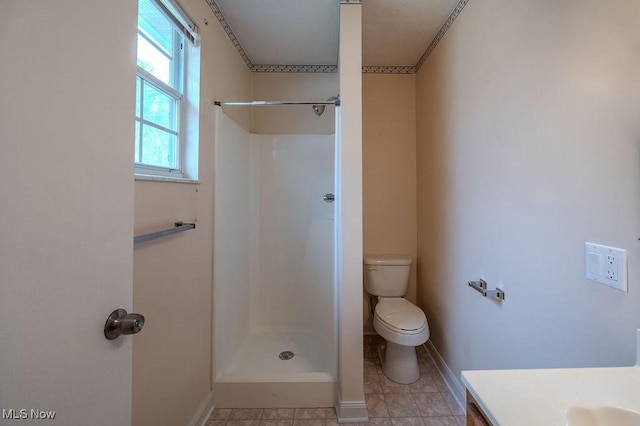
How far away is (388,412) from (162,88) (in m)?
2.14

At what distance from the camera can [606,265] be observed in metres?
0.73

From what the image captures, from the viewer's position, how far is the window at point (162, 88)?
3.44 feet

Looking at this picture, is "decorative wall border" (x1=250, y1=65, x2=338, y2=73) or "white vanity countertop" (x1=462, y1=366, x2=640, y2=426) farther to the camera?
"decorative wall border" (x1=250, y1=65, x2=338, y2=73)

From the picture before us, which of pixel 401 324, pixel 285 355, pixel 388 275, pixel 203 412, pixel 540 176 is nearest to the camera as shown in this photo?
pixel 540 176

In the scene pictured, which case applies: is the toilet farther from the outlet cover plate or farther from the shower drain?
the outlet cover plate

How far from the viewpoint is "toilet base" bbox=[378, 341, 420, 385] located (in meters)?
1.70

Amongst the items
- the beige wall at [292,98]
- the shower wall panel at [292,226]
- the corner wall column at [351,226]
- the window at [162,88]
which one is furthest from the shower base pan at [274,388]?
the beige wall at [292,98]

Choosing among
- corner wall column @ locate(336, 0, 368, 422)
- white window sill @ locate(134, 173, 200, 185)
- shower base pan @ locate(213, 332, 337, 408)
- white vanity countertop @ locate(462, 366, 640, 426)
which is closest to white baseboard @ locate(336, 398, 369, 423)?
corner wall column @ locate(336, 0, 368, 422)

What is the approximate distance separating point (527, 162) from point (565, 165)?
17 centimetres

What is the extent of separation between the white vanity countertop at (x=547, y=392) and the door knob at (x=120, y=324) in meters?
0.78

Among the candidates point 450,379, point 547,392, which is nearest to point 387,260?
point 450,379

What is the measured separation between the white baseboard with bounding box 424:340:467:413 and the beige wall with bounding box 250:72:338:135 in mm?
2045

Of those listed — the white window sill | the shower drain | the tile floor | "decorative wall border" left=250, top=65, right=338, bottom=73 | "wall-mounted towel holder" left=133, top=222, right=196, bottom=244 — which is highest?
"decorative wall border" left=250, top=65, right=338, bottom=73

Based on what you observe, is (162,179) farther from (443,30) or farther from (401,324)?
(443,30)
